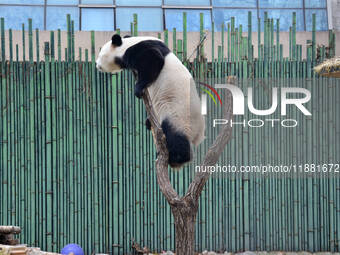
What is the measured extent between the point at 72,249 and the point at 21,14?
367 cm

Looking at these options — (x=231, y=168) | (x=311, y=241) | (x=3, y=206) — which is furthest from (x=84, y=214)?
(x=311, y=241)

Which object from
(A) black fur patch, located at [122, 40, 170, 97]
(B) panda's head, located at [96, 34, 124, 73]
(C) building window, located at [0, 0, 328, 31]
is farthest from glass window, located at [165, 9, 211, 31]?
(A) black fur patch, located at [122, 40, 170, 97]

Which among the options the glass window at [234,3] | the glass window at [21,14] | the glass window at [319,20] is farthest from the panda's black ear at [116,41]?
the glass window at [319,20]

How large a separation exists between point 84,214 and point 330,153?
8.17 feet

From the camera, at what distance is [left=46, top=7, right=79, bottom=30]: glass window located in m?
7.45

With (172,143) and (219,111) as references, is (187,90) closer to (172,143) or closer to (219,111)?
(172,143)

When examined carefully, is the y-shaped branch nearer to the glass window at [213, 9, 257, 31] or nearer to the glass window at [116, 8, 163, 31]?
the glass window at [116, 8, 163, 31]

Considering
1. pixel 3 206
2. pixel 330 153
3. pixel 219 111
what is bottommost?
pixel 3 206

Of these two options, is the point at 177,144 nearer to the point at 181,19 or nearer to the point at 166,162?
the point at 166,162

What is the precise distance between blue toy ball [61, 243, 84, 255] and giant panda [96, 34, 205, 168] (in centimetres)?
199

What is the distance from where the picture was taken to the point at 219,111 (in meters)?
5.30

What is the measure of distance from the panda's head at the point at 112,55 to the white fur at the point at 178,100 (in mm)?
428

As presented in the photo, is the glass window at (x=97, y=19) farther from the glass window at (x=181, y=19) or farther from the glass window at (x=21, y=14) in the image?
the glass window at (x=181, y=19)

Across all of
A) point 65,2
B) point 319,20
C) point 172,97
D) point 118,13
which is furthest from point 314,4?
point 172,97
